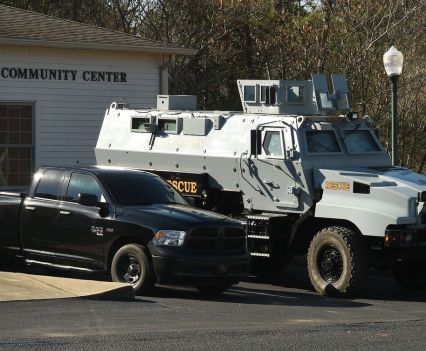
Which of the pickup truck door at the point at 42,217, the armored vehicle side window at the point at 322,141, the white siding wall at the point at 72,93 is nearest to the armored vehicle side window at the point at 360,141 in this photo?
the armored vehicle side window at the point at 322,141

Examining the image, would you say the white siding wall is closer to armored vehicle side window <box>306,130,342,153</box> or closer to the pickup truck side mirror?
the pickup truck side mirror

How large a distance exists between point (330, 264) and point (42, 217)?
4.12m

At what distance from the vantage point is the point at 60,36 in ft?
67.7

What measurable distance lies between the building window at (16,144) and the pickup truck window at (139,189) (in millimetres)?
6748

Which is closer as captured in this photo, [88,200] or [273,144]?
[88,200]

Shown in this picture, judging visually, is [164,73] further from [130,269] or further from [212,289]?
[130,269]

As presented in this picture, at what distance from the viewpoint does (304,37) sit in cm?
2827

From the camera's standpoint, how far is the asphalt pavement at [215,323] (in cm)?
934

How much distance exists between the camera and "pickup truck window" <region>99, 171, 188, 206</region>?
13633mm

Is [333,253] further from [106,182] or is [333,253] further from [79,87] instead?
[79,87]

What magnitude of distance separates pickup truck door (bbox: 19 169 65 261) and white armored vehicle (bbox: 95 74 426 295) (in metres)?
2.58

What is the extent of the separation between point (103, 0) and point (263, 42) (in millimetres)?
5302

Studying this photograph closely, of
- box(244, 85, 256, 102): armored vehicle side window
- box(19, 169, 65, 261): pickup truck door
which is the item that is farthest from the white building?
box(19, 169, 65, 261): pickup truck door

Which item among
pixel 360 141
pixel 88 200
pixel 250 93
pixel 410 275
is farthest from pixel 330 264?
pixel 88 200
